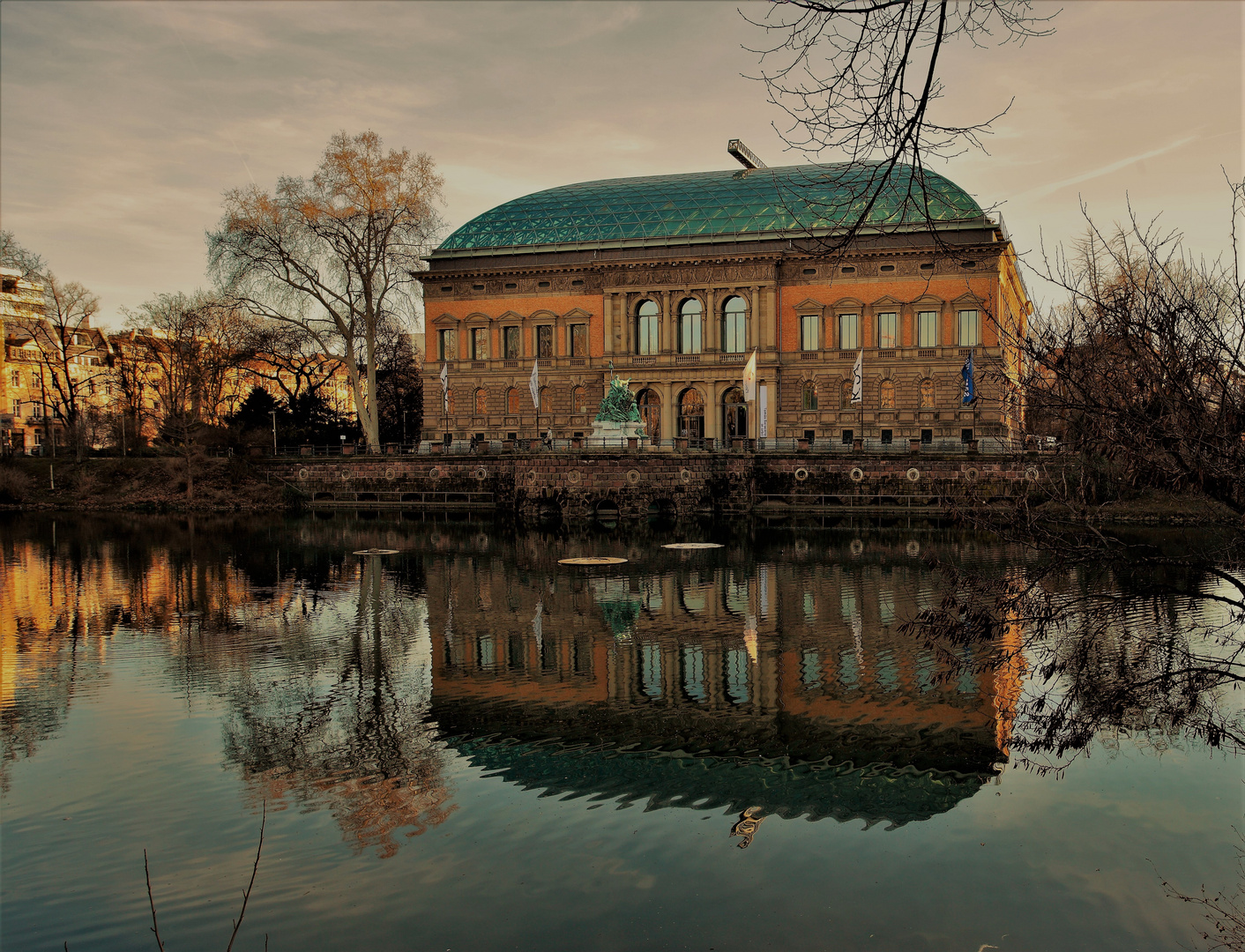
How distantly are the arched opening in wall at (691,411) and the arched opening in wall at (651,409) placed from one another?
1532 millimetres

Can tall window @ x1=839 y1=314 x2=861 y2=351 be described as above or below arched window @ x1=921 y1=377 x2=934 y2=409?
above

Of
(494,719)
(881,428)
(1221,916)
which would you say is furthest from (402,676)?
(881,428)

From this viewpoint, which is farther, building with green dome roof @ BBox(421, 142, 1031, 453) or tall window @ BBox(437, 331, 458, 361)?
tall window @ BBox(437, 331, 458, 361)

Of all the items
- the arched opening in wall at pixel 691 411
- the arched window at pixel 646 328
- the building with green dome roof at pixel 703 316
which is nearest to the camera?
the building with green dome roof at pixel 703 316

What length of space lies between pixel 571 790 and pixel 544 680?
547cm

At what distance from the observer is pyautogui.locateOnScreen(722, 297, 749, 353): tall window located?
6650cm

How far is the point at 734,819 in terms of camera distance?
37.1 feet

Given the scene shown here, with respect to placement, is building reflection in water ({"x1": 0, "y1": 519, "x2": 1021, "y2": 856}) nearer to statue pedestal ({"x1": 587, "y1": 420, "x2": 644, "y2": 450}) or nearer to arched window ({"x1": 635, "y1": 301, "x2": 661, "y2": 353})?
statue pedestal ({"x1": 587, "y1": 420, "x2": 644, "y2": 450})

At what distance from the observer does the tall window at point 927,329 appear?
6247cm

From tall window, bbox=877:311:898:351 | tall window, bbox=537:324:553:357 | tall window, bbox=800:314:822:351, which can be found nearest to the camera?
tall window, bbox=877:311:898:351

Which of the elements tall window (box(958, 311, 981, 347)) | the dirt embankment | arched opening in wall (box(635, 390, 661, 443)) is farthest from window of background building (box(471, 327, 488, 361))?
tall window (box(958, 311, 981, 347))

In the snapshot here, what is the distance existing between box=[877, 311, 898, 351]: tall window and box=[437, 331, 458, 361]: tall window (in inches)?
1179

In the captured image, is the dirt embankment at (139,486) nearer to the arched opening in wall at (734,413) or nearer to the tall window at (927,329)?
the arched opening in wall at (734,413)

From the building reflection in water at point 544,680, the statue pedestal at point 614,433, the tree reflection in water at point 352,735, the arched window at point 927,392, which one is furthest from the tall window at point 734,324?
the tree reflection in water at point 352,735
